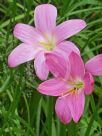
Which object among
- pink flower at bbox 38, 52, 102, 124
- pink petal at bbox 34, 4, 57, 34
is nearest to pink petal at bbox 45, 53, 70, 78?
pink flower at bbox 38, 52, 102, 124

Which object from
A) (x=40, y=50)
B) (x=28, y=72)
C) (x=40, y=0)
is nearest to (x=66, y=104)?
(x=40, y=50)

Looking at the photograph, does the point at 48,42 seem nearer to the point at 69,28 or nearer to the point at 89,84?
the point at 69,28

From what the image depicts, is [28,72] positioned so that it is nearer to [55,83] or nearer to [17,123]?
[17,123]

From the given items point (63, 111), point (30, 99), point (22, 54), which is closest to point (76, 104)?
point (63, 111)

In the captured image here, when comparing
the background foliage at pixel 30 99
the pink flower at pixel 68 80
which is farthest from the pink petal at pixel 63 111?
the background foliage at pixel 30 99

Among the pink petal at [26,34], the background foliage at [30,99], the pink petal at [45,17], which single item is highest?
the pink petal at [45,17]

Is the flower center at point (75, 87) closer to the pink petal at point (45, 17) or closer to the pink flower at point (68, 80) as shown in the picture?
the pink flower at point (68, 80)
